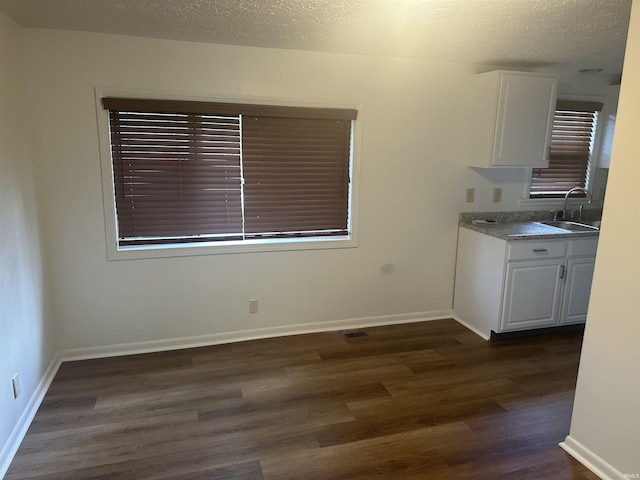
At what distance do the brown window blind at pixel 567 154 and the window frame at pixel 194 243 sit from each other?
1.81 meters

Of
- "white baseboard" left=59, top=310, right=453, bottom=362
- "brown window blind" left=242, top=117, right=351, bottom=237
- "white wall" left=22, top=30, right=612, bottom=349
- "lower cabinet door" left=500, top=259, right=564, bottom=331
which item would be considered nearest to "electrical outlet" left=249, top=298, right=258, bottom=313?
"white wall" left=22, top=30, right=612, bottom=349

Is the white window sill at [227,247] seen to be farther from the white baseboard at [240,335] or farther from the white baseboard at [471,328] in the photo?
the white baseboard at [471,328]

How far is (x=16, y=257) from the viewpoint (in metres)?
2.34

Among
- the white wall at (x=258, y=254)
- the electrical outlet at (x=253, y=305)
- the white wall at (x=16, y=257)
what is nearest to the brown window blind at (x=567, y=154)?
the white wall at (x=258, y=254)

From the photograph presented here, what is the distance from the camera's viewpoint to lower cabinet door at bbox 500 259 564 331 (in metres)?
3.36

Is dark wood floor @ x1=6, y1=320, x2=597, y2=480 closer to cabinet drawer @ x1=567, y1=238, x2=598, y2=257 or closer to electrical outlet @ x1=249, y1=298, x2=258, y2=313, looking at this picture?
electrical outlet @ x1=249, y1=298, x2=258, y2=313

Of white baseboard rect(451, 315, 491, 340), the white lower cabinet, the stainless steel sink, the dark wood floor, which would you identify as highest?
the stainless steel sink

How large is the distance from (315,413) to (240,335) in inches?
44.2

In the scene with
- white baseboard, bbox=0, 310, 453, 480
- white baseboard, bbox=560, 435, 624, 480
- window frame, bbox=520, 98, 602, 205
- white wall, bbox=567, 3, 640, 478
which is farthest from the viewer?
window frame, bbox=520, 98, 602, 205

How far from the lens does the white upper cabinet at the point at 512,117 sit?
338 cm

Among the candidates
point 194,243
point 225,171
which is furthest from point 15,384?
point 225,171

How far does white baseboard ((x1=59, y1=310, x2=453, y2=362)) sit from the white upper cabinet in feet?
4.79

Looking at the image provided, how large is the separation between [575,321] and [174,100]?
3607 millimetres

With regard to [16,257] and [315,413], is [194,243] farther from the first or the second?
[315,413]
